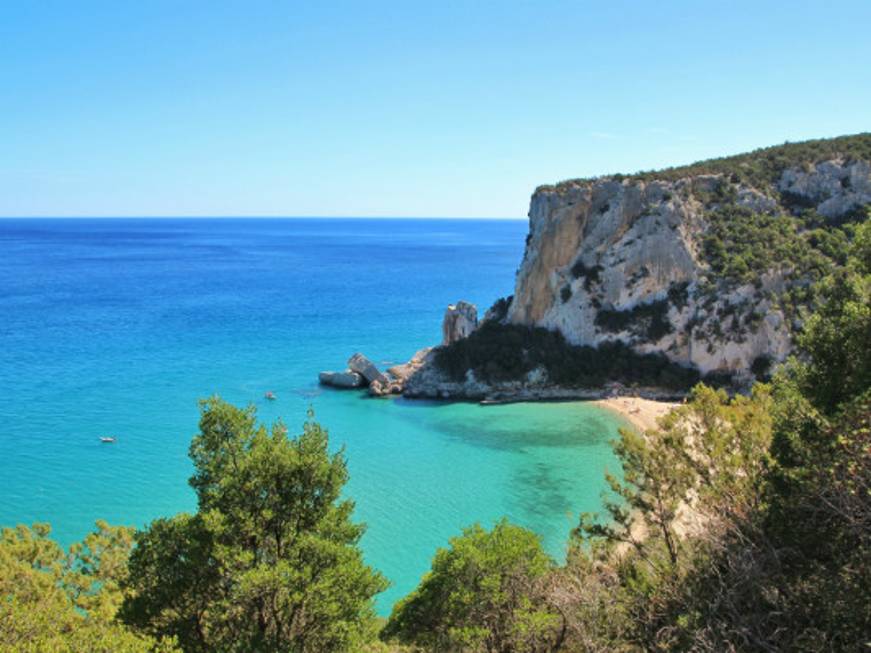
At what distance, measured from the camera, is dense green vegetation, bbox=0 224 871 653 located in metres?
8.32

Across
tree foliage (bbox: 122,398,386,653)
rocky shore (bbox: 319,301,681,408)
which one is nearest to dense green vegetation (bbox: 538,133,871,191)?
rocky shore (bbox: 319,301,681,408)

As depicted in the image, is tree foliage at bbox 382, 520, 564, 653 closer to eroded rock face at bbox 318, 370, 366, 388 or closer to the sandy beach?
the sandy beach

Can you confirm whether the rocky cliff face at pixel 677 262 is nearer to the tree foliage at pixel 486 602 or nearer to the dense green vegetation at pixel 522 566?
the dense green vegetation at pixel 522 566

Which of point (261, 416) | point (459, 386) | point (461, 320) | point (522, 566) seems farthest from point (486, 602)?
point (461, 320)

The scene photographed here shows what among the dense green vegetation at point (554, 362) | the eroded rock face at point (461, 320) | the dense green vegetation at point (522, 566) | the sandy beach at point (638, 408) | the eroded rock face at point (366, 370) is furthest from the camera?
the eroded rock face at point (461, 320)

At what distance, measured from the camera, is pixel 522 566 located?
1290 cm

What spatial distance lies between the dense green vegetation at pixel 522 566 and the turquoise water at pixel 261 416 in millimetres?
9910

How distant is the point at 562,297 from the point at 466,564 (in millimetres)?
36633

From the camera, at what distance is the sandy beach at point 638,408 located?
1453 inches

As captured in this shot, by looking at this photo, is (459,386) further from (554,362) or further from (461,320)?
(554,362)

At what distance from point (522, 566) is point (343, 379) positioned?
34135 mm

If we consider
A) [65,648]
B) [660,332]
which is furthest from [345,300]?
[65,648]

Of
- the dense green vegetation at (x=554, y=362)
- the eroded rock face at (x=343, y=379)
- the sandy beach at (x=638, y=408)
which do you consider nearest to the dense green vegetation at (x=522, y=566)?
the sandy beach at (x=638, y=408)

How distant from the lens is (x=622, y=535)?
15.8 metres
